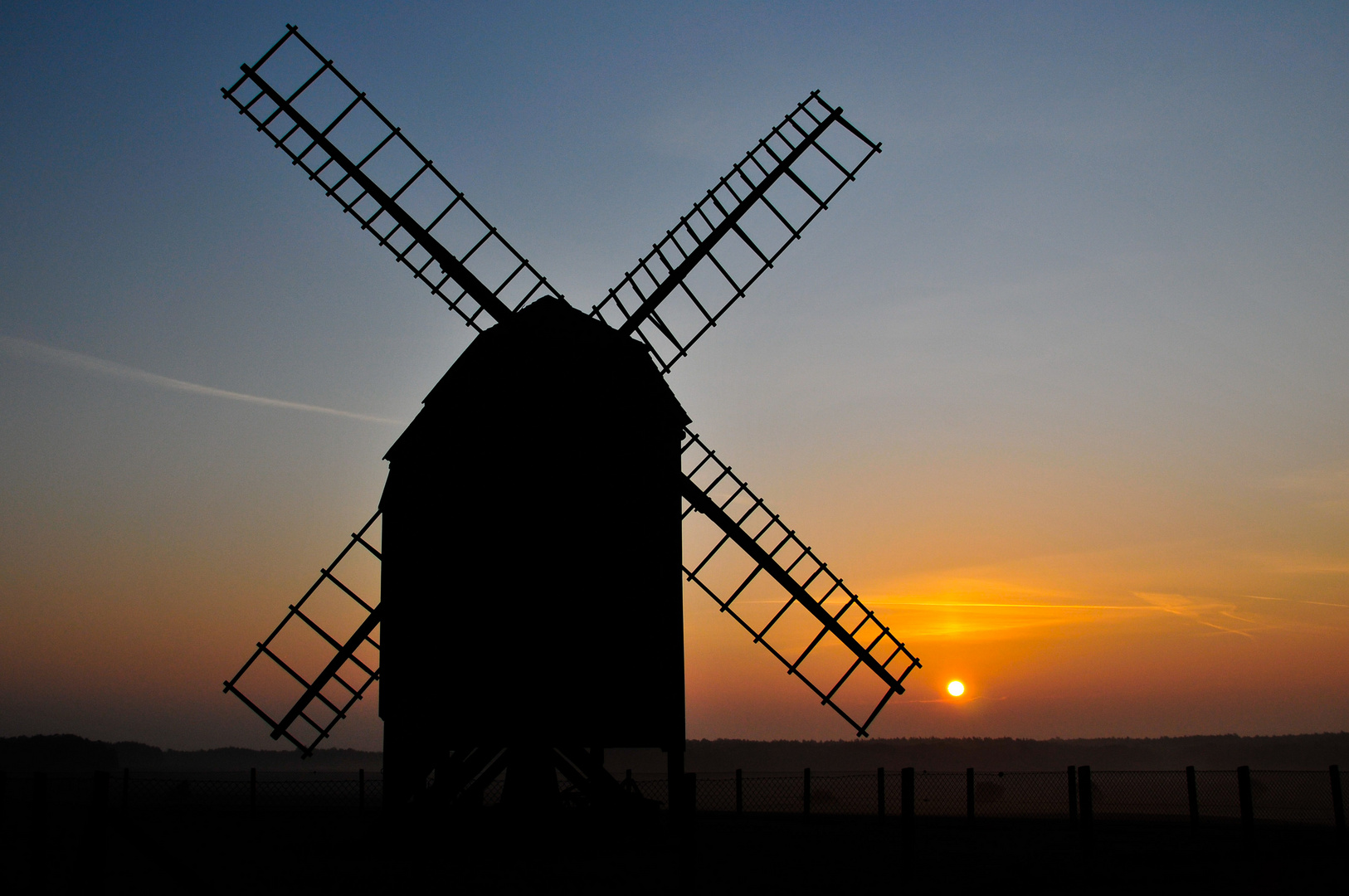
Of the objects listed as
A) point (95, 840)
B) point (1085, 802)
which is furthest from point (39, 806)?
point (1085, 802)

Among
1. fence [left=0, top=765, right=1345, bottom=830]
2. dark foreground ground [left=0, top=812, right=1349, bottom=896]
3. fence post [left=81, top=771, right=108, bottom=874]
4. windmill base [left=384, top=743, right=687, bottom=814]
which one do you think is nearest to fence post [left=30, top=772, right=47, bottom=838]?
fence [left=0, top=765, right=1345, bottom=830]

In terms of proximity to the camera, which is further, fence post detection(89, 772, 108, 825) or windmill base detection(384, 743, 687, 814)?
windmill base detection(384, 743, 687, 814)

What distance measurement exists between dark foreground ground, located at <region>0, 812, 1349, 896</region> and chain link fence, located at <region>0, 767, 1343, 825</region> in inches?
→ 31.6

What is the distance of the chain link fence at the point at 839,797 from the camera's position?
18.0m

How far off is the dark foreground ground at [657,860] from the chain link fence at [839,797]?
31.6 inches

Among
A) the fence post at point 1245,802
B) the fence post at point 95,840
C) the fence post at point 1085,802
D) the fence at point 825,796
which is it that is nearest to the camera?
the fence post at point 95,840

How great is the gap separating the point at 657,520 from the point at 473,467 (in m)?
2.81

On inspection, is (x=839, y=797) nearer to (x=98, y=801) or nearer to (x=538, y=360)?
(x=538, y=360)

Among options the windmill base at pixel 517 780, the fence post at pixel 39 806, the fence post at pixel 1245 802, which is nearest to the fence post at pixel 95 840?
the fence post at pixel 39 806

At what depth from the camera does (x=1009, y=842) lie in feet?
53.4

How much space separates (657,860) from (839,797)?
5675cm

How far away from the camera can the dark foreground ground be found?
11203 millimetres

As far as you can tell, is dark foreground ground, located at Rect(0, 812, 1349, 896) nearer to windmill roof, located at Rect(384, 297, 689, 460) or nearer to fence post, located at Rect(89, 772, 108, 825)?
fence post, located at Rect(89, 772, 108, 825)

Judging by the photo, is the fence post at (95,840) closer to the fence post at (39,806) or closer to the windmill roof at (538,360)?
the fence post at (39,806)
